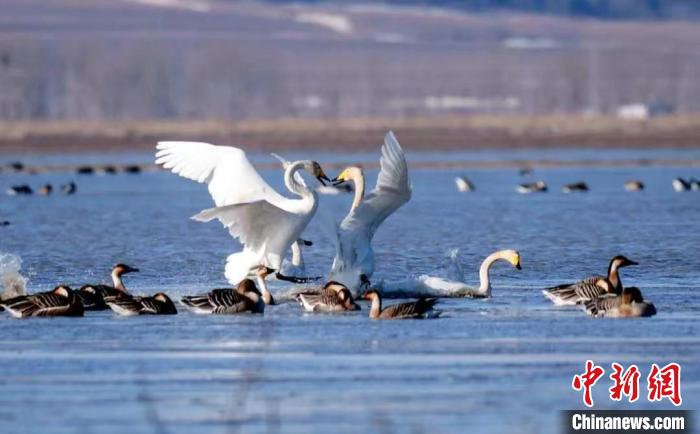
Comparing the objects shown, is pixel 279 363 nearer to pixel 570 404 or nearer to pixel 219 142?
pixel 570 404

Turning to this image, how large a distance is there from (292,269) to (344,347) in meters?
4.33

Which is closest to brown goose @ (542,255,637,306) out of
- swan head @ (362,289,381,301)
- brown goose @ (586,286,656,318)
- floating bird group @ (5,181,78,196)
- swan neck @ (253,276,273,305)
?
brown goose @ (586,286,656,318)

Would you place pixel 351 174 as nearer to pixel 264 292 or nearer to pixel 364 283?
pixel 364 283

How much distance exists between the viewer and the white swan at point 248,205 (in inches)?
613

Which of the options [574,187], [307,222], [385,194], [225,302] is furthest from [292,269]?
[574,187]

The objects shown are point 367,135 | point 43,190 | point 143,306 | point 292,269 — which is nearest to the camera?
point 143,306

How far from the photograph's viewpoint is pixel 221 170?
55.7 feet

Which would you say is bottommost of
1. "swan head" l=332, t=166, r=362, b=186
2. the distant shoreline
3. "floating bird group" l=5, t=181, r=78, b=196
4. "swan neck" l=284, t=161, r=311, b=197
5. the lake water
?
the lake water

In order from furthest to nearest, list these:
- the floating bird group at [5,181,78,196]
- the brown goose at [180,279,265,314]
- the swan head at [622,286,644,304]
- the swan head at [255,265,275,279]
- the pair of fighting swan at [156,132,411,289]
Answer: the floating bird group at [5,181,78,196], the pair of fighting swan at [156,132,411,289], the swan head at [255,265,275,279], the brown goose at [180,279,265,314], the swan head at [622,286,644,304]

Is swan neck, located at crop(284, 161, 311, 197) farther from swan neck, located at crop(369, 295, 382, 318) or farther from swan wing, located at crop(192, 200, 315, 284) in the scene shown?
swan neck, located at crop(369, 295, 382, 318)

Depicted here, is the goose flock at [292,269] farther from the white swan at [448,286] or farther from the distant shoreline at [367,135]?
the distant shoreline at [367,135]

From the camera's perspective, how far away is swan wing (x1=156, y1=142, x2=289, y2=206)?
16.6 m

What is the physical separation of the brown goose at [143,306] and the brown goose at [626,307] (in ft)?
10.4

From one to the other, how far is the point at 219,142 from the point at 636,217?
116 ft
